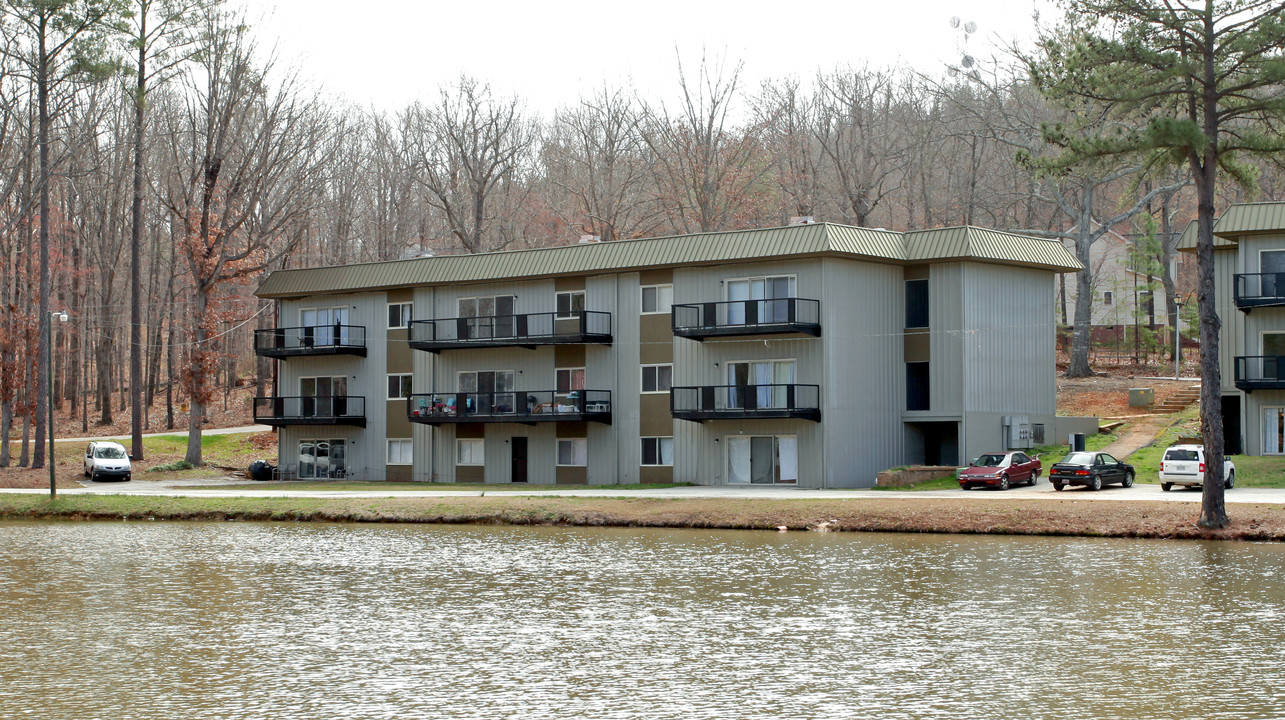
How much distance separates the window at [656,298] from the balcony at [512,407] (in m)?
3.82

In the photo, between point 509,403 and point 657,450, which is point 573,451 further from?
point 657,450

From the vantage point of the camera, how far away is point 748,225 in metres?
82.9

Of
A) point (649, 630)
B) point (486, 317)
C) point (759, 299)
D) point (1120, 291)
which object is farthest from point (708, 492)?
point (1120, 291)

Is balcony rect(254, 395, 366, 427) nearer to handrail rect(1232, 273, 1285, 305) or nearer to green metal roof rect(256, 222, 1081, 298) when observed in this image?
green metal roof rect(256, 222, 1081, 298)

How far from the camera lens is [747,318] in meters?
50.0

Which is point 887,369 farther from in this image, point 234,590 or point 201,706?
point 201,706

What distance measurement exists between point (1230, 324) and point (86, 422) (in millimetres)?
62321

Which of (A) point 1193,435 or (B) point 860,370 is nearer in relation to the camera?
(B) point 860,370

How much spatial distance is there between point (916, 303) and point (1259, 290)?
12615 millimetres

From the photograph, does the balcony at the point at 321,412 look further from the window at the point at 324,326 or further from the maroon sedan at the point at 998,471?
the maroon sedan at the point at 998,471

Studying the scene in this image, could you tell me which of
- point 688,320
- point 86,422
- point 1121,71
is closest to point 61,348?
point 86,422

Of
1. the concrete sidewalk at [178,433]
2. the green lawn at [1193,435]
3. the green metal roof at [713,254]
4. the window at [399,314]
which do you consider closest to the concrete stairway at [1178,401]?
the green lawn at [1193,435]

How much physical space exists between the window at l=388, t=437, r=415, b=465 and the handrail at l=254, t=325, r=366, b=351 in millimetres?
4714

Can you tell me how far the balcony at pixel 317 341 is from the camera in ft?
196
